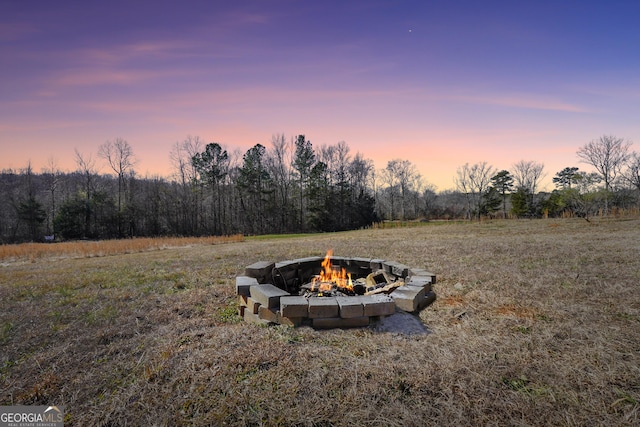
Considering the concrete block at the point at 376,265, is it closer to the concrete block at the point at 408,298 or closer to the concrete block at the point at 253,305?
the concrete block at the point at 408,298

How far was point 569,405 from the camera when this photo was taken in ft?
7.07

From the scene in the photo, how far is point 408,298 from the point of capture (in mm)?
4039

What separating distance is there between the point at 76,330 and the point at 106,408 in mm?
2041

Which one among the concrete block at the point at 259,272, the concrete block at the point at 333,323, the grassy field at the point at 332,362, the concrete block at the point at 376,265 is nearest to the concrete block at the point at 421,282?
the grassy field at the point at 332,362

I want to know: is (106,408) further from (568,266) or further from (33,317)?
(568,266)

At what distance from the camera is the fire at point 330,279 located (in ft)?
16.4

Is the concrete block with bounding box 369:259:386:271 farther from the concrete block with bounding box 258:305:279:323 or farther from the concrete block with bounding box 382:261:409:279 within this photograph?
Result: the concrete block with bounding box 258:305:279:323

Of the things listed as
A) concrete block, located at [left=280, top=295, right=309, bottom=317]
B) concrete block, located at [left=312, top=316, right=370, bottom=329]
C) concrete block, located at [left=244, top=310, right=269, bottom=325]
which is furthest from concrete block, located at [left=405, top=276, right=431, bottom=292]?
concrete block, located at [left=244, top=310, right=269, bottom=325]

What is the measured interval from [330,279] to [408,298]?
1.89 m

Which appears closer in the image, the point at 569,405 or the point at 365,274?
the point at 569,405

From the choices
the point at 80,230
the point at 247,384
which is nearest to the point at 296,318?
the point at 247,384

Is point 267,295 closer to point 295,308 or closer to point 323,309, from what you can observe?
point 295,308

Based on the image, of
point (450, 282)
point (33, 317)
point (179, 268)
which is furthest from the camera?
point (179, 268)

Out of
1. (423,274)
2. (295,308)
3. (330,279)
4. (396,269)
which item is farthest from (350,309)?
(396,269)
